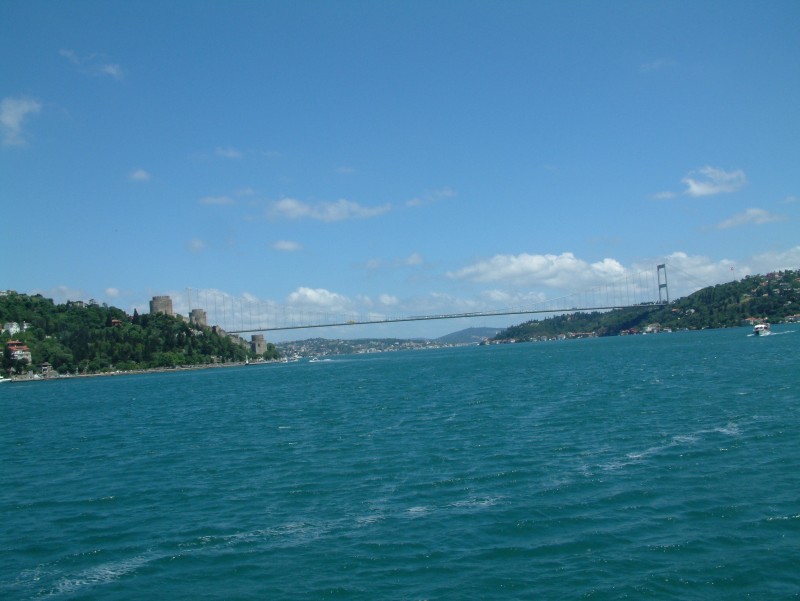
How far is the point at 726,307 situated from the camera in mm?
140250

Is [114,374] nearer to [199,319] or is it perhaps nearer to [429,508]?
[199,319]

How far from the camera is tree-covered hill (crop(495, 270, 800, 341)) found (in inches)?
5177

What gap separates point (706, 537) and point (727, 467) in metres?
4.06

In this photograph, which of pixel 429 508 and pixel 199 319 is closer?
pixel 429 508

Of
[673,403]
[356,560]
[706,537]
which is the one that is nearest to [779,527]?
[706,537]

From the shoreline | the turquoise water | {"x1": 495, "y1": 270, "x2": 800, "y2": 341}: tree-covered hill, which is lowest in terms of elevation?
the shoreline

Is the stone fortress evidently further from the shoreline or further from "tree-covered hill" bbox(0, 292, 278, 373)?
the shoreline

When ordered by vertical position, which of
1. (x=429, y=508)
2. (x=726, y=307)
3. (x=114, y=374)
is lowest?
(x=114, y=374)

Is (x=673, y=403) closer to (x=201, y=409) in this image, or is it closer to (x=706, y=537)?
(x=706, y=537)

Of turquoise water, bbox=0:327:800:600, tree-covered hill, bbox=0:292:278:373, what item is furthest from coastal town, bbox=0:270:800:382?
turquoise water, bbox=0:327:800:600

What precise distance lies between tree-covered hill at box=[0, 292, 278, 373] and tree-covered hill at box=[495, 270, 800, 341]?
86.8m

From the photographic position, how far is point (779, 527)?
366 inches

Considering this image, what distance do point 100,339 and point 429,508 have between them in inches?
4084

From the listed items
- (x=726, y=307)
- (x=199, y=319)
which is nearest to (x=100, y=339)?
(x=199, y=319)
